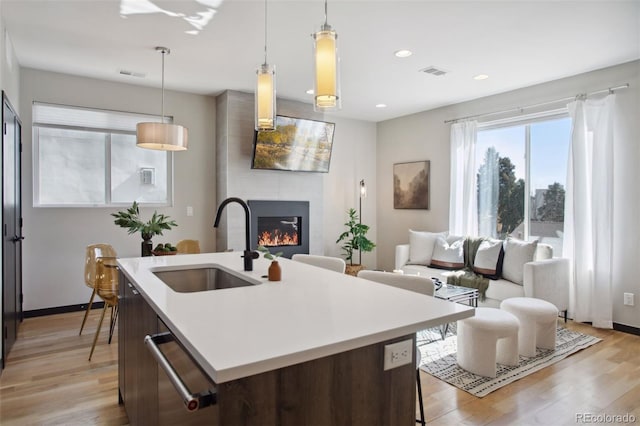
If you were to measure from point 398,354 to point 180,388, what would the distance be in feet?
2.09

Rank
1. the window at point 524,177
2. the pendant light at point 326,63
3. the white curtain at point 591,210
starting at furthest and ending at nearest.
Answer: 1. the window at point 524,177
2. the white curtain at point 591,210
3. the pendant light at point 326,63

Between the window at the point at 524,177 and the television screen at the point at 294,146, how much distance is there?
215 cm

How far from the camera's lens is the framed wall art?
6023 mm

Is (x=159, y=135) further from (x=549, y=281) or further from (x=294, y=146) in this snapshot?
(x=549, y=281)

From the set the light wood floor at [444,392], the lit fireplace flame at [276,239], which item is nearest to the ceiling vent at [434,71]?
the lit fireplace flame at [276,239]

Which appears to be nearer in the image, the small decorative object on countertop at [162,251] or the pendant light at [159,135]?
the small decorative object on countertop at [162,251]

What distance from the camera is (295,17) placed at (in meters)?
2.99

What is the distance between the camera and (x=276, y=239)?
553cm

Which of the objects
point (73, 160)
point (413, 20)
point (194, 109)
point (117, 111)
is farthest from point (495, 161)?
point (73, 160)

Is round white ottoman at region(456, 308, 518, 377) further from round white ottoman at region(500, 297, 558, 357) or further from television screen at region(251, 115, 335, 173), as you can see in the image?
television screen at region(251, 115, 335, 173)

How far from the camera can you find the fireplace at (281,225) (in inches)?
209

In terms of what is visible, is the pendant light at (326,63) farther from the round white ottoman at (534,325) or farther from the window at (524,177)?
the window at (524,177)

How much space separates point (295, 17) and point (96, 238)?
3.42 meters

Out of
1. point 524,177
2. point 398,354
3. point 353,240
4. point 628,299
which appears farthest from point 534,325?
point 353,240
